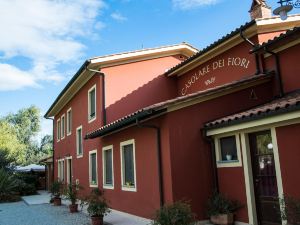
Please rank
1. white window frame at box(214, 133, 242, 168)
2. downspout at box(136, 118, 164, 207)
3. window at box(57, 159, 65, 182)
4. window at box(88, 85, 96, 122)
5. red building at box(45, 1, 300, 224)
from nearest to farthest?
red building at box(45, 1, 300, 224)
white window frame at box(214, 133, 242, 168)
downspout at box(136, 118, 164, 207)
window at box(88, 85, 96, 122)
window at box(57, 159, 65, 182)

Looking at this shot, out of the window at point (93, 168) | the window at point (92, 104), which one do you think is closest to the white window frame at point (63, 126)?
the window at point (92, 104)

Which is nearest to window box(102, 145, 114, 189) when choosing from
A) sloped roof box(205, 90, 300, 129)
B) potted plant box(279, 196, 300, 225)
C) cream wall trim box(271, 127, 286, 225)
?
sloped roof box(205, 90, 300, 129)

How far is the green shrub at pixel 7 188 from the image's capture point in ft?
69.7

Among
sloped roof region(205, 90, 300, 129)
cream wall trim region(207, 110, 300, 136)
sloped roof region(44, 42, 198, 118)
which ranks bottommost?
cream wall trim region(207, 110, 300, 136)

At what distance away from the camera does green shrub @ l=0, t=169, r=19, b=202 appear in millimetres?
21234

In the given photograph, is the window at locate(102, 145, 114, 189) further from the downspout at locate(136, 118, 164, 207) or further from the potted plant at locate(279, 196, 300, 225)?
the potted plant at locate(279, 196, 300, 225)

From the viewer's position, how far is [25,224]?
11523 millimetres

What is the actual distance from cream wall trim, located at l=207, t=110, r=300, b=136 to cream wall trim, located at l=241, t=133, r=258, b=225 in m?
0.39

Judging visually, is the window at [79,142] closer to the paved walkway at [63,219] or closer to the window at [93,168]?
the window at [93,168]

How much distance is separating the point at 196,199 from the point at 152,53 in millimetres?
8479

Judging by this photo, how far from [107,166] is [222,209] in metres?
6.74

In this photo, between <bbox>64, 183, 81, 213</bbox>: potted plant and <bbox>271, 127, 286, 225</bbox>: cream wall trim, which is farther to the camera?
<bbox>64, 183, 81, 213</bbox>: potted plant

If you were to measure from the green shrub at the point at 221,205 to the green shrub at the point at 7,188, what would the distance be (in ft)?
52.9

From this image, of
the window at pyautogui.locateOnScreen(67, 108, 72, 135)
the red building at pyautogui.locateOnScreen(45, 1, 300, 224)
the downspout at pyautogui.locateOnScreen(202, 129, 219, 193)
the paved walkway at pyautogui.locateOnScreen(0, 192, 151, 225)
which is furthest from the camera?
the window at pyautogui.locateOnScreen(67, 108, 72, 135)
